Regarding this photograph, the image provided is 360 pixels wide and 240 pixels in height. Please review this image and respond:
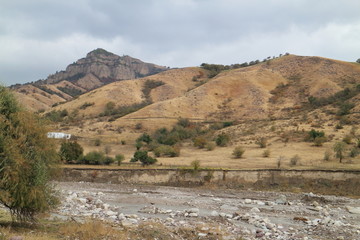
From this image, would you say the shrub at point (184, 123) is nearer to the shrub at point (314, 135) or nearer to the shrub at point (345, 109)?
the shrub at point (314, 135)

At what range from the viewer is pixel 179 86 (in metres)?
112

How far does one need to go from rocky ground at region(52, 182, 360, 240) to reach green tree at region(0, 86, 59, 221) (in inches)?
167

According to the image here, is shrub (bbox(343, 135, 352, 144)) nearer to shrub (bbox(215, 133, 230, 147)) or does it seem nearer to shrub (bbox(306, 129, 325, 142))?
shrub (bbox(306, 129, 325, 142))

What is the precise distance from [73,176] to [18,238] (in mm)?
30232

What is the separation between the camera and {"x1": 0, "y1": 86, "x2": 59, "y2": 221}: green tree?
12203 mm

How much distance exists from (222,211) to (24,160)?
50.9 ft

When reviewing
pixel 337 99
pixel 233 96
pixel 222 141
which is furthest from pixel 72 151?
pixel 337 99

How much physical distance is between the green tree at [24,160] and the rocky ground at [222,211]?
4250mm

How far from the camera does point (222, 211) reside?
2389cm

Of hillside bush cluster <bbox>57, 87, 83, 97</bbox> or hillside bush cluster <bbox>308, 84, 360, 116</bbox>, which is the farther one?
hillside bush cluster <bbox>57, 87, 83, 97</bbox>

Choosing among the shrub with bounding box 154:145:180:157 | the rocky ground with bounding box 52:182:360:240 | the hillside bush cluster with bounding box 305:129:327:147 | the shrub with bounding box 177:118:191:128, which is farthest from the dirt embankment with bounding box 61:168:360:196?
the shrub with bounding box 177:118:191:128

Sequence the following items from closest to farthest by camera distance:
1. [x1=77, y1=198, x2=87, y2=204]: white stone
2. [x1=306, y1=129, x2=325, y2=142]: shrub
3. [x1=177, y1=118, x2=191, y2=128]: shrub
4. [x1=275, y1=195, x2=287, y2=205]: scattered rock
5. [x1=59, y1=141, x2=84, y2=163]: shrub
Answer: [x1=77, y1=198, x2=87, y2=204]: white stone < [x1=275, y1=195, x2=287, y2=205]: scattered rock < [x1=59, y1=141, x2=84, y2=163]: shrub < [x1=306, y1=129, x2=325, y2=142]: shrub < [x1=177, y1=118, x2=191, y2=128]: shrub

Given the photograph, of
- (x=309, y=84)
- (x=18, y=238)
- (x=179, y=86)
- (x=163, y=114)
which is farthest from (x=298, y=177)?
(x=179, y=86)

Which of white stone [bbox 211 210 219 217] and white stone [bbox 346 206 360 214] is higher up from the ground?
white stone [bbox 211 210 219 217]
